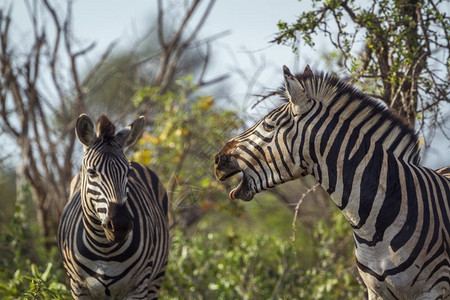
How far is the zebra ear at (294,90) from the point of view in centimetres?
487

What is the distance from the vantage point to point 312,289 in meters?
9.31

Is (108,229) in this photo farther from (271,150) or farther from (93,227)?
(271,150)

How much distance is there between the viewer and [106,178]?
5.72 metres

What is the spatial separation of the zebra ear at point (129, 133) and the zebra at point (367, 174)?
57.6 inches

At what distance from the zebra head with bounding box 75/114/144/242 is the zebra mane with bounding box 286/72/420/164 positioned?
1754 millimetres

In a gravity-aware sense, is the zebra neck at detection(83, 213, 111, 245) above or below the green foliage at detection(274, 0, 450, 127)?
below

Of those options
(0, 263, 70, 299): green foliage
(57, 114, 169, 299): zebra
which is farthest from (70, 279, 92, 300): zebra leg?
(0, 263, 70, 299): green foliage

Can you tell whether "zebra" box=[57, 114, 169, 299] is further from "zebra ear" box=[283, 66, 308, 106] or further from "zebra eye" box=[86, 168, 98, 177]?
"zebra ear" box=[283, 66, 308, 106]

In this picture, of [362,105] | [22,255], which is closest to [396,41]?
[362,105]

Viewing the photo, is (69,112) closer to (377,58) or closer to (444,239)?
(377,58)

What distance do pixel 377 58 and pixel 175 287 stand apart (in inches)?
167

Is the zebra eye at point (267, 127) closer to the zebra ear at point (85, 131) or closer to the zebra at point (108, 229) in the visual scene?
the zebra at point (108, 229)

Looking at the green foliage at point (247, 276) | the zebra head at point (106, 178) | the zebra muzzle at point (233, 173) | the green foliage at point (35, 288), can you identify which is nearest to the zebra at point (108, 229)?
the zebra head at point (106, 178)

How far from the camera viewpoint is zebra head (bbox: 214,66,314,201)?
16.2ft
